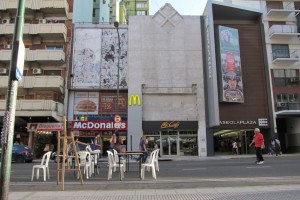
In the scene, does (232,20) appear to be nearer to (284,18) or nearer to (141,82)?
(284,18)

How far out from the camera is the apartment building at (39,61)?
3397cm

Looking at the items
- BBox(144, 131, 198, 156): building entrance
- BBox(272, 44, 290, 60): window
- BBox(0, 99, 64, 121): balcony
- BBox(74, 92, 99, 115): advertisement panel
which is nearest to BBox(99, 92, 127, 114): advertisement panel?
BBox(74, 92, 99, 115): advertisement panel

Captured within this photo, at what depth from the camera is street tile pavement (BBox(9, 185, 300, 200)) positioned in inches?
315

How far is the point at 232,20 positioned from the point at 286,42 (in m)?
6.67

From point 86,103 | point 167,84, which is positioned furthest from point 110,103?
point 167,84

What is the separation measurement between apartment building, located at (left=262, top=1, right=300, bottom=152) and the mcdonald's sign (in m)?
14.6

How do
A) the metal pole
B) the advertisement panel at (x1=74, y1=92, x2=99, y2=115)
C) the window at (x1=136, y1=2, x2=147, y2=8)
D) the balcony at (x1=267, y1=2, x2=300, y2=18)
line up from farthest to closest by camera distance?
the window at (x1=136, y1=2, x2=147, y2=8), the balcony at (x1=267, y1=2, x2=300, y2=18), the advertisement panel at (x1=74, y1=92, x2=99, y2=115), the metal pole

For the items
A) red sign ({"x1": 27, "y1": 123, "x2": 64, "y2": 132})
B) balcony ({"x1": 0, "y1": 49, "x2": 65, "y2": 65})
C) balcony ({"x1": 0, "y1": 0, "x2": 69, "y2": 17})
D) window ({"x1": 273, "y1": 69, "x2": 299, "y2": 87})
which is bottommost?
red sign ({"x1": 27, "y1": 123, "x2": 64, "y2": 132})

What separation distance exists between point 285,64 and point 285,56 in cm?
116

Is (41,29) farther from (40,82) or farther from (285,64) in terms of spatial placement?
(285,64)

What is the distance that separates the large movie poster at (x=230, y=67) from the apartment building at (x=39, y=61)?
656 inches

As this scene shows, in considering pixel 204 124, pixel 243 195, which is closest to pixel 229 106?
pixel 204 124

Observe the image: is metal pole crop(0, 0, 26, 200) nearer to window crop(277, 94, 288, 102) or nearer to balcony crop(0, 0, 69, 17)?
balcony crop(0, 0, 69, 17)

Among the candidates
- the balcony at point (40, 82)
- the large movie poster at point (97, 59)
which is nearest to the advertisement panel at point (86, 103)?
the large movie poster at point (97, 59)
